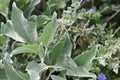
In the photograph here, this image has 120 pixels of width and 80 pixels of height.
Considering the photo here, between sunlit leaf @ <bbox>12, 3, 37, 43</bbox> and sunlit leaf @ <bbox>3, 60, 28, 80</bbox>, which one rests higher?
sunlit leaf @ <bbox>12, 3, 37, 43</bbox>

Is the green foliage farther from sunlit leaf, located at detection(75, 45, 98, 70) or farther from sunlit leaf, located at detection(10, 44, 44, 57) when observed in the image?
sunlit leaf, located at detection(75, 45, 98, 70)

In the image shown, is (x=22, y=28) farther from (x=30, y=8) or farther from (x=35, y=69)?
(x=30, y=8)

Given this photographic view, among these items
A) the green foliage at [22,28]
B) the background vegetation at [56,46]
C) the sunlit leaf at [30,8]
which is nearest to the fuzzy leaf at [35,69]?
the background vegetation at [56,46]

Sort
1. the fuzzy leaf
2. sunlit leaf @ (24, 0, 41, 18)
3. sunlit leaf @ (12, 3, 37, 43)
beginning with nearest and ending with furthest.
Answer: the fuzzy leaf → sunlit leaf @ (12, 3, 37, 43) → sunlit leaf @ (24, 0, 41, 18)

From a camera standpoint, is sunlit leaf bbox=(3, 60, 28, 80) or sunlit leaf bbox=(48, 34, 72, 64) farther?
sunlit leaf bbox=(48, 34, 72, 64)

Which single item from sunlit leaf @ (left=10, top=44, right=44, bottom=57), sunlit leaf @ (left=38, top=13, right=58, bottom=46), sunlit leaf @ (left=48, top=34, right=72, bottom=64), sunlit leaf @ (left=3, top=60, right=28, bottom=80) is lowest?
sunlit leaf @ (left=3, top=60, right=28, bottom=80)

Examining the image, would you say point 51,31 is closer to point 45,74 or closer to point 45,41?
point 45,41

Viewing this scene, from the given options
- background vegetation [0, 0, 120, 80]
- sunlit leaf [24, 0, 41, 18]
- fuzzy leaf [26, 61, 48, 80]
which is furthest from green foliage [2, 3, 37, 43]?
sunlit leaf [24, 0, 41, 18]

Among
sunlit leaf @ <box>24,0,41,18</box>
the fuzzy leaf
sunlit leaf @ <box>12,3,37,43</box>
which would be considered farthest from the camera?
sunlit leaf @ <box>24,0,41,18</box>

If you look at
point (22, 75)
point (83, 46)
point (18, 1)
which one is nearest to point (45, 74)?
point (22, 75)

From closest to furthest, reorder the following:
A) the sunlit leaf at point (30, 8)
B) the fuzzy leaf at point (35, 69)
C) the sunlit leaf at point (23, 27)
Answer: the fuzzy leaf at point (35, 69) → the sunlit leaf at point (23, 27) → the sunlit leaf at point (30, 8)


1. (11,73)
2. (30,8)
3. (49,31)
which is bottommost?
(11,73)

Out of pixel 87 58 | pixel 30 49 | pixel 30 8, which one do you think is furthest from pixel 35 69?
Answer: pixel 30 8

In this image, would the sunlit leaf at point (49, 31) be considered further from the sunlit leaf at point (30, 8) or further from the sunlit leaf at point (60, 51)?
the sunlit leaf at point (30, 8)
